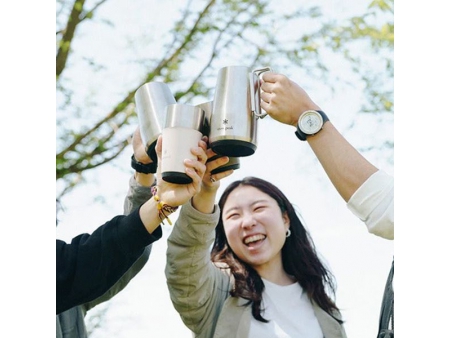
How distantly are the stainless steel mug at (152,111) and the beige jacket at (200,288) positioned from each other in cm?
24

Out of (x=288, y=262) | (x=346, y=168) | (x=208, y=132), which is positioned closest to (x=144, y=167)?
(x=208, y=132)

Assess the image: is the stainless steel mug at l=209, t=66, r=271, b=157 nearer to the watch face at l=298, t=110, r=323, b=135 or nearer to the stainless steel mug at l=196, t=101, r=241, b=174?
the stainless steel mug at l=196, t=101, r=241, b=174

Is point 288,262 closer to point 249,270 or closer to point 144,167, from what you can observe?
point 249,270

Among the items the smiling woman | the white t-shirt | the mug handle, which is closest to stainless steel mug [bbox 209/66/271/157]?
the mug handle

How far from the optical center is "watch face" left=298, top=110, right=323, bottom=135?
139cm

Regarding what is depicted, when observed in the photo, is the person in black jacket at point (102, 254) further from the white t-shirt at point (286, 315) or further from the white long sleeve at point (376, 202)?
the white t-shirt at point (286, 315)

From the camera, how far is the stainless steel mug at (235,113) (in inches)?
59.6

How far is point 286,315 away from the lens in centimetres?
192

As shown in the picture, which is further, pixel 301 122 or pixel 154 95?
pixel 154 95

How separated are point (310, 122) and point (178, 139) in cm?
31
